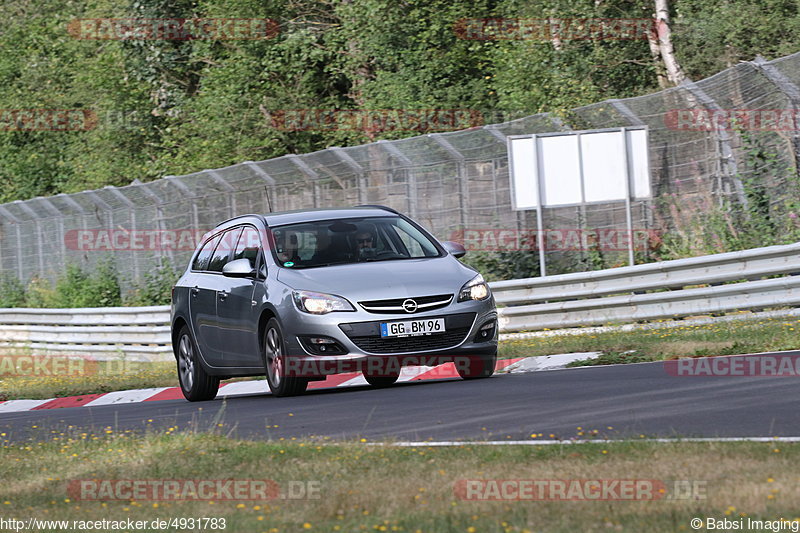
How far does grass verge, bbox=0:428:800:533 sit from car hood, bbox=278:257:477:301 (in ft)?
10.2

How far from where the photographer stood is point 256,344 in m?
12.1

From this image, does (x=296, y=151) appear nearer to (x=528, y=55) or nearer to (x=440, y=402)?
(x=528, y=55)

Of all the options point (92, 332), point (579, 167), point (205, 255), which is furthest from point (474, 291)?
point (92, 332)

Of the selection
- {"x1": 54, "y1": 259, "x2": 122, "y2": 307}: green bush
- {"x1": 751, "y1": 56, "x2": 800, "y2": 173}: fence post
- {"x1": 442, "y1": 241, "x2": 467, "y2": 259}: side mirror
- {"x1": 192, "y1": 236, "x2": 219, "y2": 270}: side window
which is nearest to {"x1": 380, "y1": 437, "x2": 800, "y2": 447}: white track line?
{"x1": 442, "y1": 241, "x2": 467, "y2": 259}: side mirror

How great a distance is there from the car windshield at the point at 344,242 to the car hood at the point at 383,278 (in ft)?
0.89

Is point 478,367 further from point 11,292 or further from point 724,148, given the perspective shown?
point 11,292

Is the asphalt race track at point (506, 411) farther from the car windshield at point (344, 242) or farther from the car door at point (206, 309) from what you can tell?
the car windshield at point (344, 242)

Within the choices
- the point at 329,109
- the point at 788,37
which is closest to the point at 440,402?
the point at 788,37

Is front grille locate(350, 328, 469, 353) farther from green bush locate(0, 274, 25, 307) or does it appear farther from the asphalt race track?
green bush locate(0, 274, 25, 307)

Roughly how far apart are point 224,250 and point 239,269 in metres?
1.24

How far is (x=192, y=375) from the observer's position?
44.3 ft

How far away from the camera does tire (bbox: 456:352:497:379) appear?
11992mm

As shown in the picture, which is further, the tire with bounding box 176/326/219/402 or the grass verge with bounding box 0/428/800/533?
the tire with bounding box 176/326/219/402

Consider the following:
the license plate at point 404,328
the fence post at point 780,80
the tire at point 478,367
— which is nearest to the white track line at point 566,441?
the license plate at point 404,328
